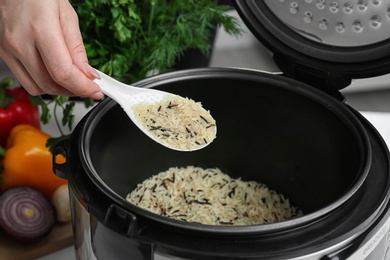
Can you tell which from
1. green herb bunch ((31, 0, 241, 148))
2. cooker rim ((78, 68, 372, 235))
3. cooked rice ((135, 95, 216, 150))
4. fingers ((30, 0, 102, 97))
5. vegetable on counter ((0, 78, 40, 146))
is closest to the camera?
cooker rim ((78, 68, 372, 235))

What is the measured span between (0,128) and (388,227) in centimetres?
102

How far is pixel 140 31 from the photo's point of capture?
1493 mm

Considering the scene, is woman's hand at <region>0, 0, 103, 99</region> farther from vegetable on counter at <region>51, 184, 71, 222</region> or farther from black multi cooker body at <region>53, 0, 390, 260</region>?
vegetable on counter at <region>51, 184, 71, 222</region>

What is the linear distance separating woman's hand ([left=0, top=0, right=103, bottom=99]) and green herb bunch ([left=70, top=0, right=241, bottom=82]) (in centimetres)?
38

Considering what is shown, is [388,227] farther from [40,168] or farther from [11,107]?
[11,107]

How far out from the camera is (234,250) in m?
0.75

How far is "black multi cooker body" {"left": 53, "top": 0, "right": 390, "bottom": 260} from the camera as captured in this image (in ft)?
2.53

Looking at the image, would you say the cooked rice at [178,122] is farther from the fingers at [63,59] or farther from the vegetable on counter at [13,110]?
the vegetable on counter at [13,110]

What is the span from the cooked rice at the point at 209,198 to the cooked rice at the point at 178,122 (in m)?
0.15

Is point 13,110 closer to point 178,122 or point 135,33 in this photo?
point 135,33

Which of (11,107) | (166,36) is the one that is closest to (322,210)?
(166,36)

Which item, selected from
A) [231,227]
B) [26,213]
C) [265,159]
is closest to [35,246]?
[26,213]

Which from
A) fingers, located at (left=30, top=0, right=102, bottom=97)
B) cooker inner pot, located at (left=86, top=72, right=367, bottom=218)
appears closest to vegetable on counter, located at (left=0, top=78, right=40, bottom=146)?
cooker inner pot, located at (left=86, top=72, right=367, bottom=218)

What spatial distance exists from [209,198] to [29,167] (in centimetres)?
45
